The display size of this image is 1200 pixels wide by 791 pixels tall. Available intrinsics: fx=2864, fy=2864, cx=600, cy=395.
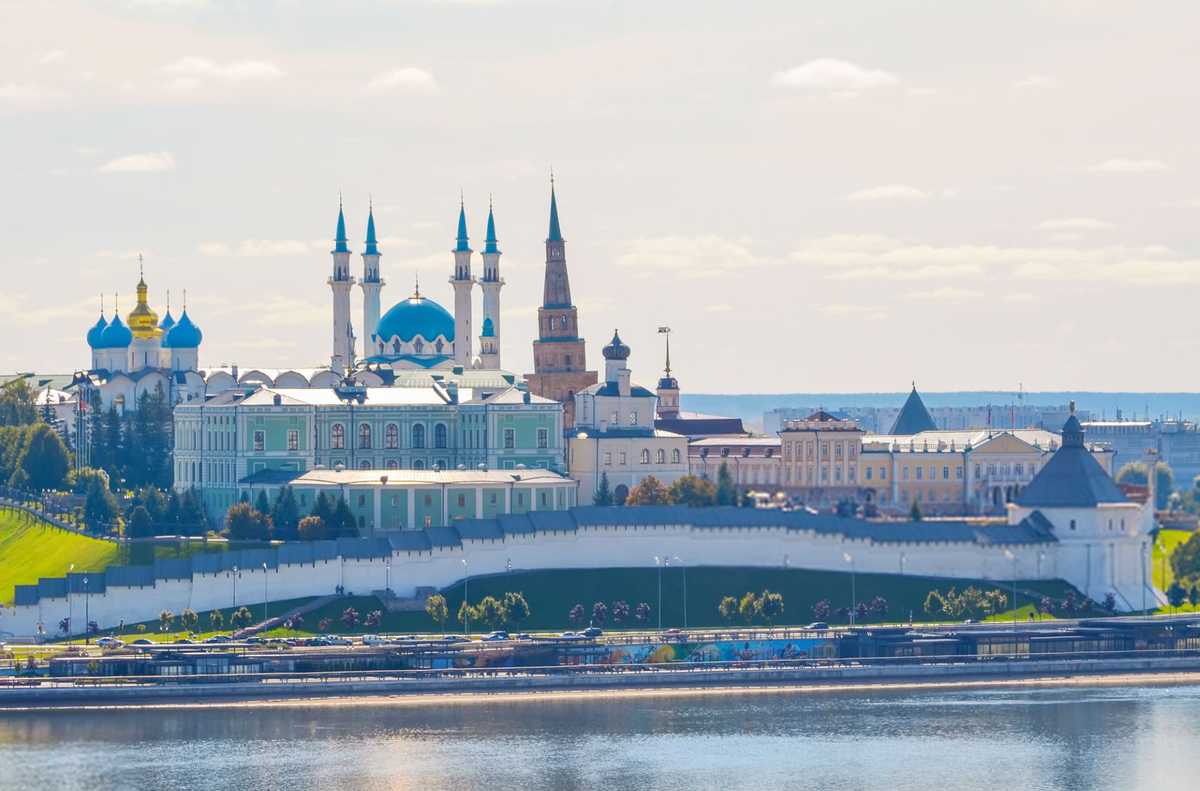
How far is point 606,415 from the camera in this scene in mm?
144750

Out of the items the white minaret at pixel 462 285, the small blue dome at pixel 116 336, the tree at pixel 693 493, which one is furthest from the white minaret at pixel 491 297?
the tree at pixel 693 493

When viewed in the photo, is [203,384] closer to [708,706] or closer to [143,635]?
[143,635]

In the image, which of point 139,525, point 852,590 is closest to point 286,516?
point 139,525

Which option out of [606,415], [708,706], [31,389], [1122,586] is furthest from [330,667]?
[31,389]

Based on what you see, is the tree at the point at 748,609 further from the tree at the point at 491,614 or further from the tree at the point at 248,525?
the tree at the point at 248,525

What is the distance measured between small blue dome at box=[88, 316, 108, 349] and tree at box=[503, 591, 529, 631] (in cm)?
5991

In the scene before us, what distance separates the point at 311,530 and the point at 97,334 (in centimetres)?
4791

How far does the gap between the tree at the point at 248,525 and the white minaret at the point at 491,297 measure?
45.4 meters

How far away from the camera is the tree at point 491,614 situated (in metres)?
109

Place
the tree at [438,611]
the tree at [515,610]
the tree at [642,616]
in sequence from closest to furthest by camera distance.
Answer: the tree at [438,611]
the tree at [515,610]
the tree at [642,616]

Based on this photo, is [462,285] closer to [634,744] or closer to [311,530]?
[311,530]

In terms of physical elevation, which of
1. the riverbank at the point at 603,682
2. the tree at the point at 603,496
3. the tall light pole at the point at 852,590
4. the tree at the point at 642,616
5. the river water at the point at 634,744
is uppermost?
the tree at the point at 603,496

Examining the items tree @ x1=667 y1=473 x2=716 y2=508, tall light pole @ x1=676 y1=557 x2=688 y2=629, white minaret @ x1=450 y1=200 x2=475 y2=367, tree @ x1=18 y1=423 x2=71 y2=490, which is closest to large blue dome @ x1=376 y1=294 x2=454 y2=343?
white minaret @ x1=450 y1=200 x2=475 y2=367

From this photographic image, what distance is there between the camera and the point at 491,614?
358 ft
